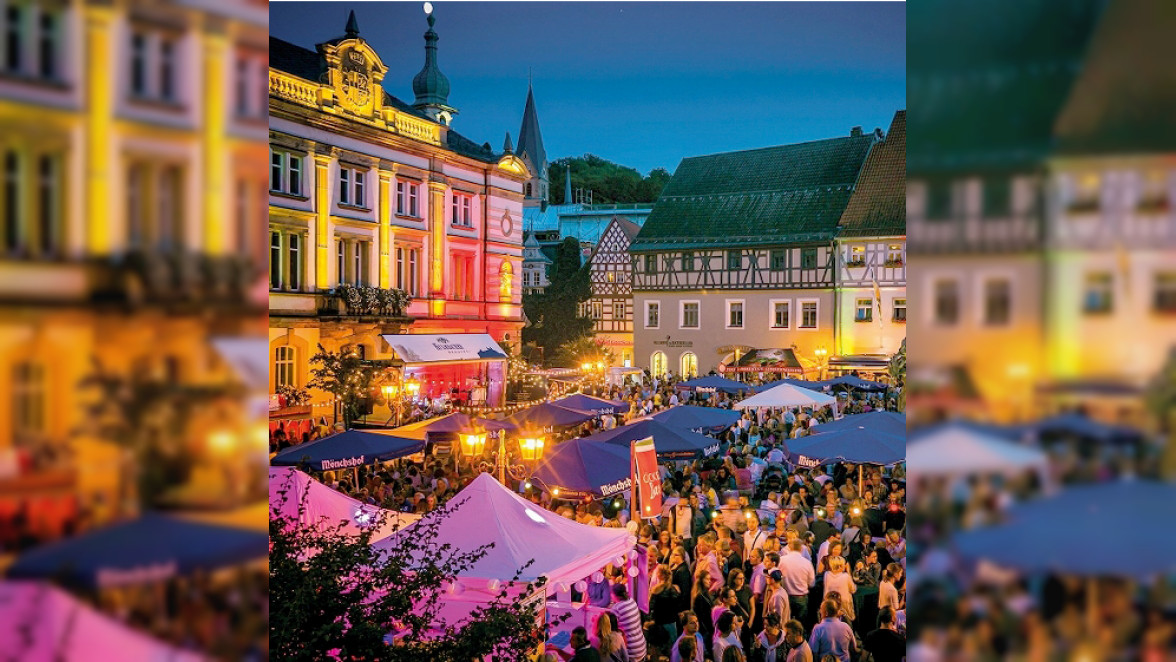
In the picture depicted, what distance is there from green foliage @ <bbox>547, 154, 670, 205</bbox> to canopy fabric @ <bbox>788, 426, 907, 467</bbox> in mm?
83236

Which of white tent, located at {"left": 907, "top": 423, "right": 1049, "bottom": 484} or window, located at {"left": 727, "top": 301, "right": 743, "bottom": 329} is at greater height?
window, located at {"left": 727, "top": 301, "right": 743, "bottom": 329}

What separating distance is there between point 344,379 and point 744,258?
81.5 feet

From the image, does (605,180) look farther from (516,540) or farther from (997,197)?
(997,197)

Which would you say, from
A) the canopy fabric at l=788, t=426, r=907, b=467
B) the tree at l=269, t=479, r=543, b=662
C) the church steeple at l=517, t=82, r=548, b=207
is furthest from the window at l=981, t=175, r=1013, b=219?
the church steeple at l=517, t=82, r=548, b=207

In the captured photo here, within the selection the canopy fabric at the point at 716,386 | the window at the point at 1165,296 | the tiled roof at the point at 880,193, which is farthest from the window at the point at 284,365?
the tiled roof at the point at 880,193

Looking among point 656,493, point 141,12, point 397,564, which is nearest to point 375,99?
point 656,493

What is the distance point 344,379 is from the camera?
24172mm

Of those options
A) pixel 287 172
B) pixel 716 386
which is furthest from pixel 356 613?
pixel 287 172

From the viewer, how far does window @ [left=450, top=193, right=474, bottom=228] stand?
33031 mm

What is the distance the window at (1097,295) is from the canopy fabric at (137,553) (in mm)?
1330

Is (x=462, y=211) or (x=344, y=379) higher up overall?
(x=462, y=211)

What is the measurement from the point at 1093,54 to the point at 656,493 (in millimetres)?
8183

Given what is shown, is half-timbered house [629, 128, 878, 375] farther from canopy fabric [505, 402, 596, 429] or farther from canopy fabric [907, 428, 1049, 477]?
canopy fabric [907, 428, 1049, 477]

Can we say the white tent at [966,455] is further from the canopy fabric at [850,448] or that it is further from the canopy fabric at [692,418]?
the canopy fabric at [692,418]
